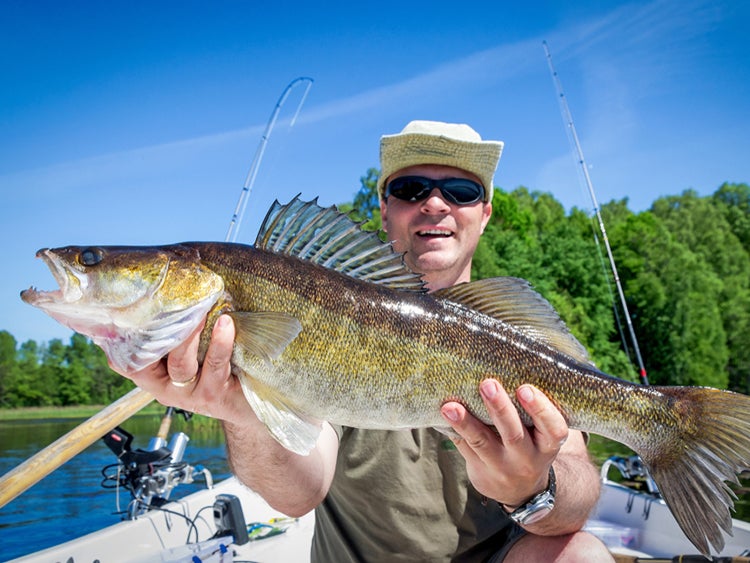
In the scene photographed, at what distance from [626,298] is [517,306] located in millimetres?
37721

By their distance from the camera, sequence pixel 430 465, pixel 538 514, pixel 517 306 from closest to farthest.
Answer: pixel 517 306
pixel 538 514
pixel 430 465

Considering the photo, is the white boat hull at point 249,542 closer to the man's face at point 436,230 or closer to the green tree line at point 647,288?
the man's face at point 436,230

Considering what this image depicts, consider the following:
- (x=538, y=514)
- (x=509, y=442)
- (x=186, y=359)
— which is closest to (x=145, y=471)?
(x=186, y=359)

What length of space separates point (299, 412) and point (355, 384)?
27 centimetres

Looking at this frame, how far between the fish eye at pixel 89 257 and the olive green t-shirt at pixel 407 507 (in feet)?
5.49

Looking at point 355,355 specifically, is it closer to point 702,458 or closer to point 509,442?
point 509,442

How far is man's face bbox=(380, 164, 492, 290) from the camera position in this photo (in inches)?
143

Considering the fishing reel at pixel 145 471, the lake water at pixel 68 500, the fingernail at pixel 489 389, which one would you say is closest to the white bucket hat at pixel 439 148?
the fingernail at pixel 489 389

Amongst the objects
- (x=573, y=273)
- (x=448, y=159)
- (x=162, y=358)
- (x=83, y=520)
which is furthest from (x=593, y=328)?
(x=162, y=358)

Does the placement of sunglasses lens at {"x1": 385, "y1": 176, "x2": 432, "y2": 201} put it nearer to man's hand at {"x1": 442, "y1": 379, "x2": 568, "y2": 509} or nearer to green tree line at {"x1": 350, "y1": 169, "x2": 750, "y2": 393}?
man's hand at {"x1": 442, "y1": 379, "x2": 568, "y2": 509}

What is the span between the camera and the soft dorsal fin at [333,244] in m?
2.24

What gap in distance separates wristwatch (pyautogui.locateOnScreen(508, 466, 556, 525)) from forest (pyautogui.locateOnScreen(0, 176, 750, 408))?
2478 cm

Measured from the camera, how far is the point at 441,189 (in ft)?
12.2

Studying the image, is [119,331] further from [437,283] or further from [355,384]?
[437,283]
